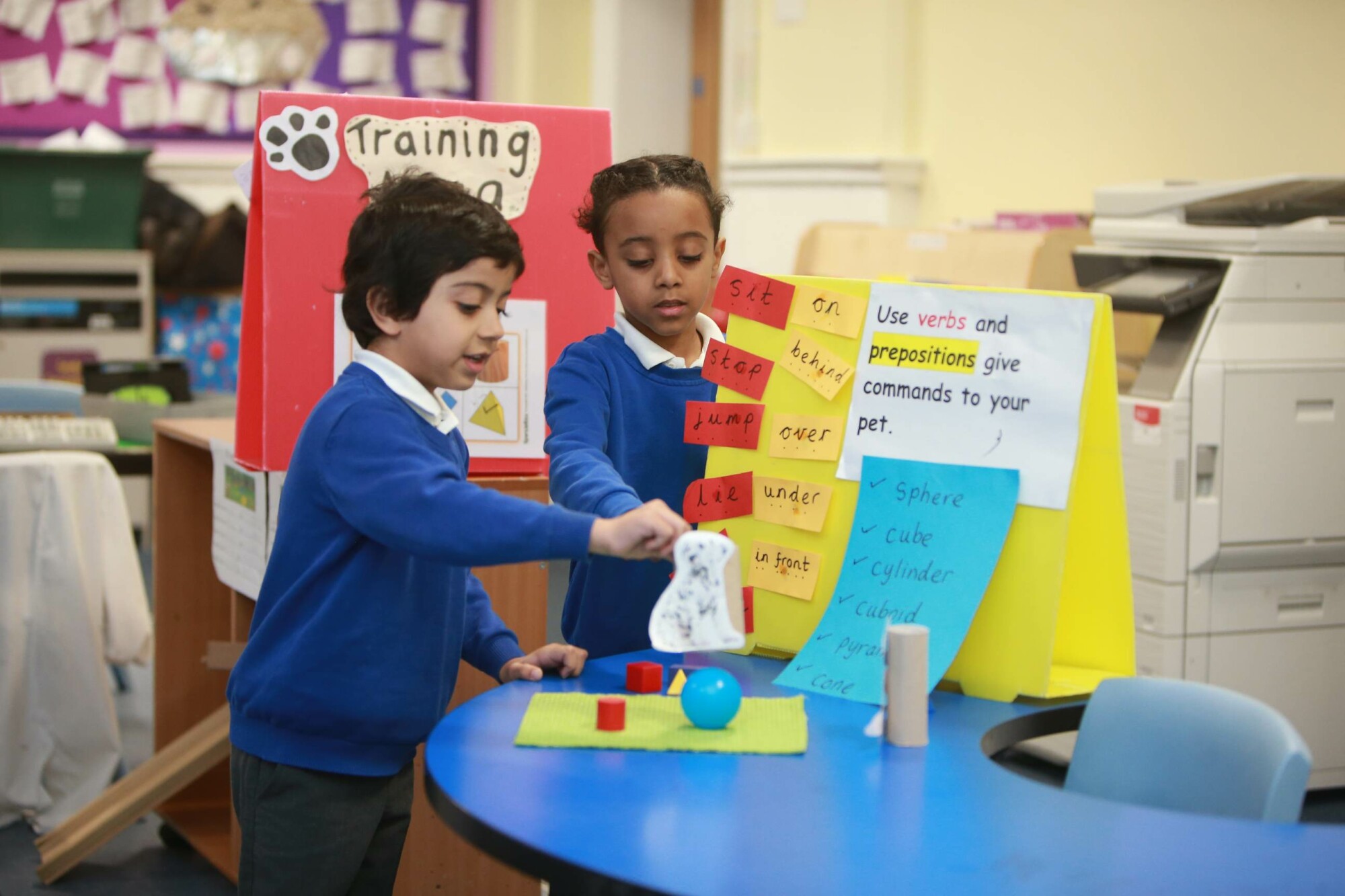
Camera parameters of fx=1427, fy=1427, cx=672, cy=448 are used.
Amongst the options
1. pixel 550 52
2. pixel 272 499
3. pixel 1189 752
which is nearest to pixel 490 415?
pixel 272 499

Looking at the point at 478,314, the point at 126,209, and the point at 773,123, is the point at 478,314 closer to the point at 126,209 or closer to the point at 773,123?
the point at 773,123

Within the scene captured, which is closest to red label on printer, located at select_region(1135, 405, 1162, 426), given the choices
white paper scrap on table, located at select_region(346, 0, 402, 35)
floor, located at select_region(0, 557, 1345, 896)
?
floor, located at select_region(0, 557, 1345, 896)

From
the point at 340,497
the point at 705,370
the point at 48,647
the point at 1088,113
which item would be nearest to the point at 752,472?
the point at 705,370

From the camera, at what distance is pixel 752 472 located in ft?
5.54

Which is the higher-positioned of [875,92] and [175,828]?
[875,92]

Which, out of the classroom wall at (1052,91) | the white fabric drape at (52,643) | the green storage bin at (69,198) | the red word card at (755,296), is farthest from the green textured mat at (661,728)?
the green storage bin at (69,198)

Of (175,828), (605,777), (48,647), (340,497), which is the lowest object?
(175,828)

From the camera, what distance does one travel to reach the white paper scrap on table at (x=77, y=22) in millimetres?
6410

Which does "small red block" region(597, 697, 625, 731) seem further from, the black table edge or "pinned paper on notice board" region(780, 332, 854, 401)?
"pinned paper on notice board" region(780, 332, 854, 401)

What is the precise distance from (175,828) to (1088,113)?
338cm

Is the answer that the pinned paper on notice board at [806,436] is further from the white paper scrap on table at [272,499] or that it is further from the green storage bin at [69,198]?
the green storage bin at [69,198]

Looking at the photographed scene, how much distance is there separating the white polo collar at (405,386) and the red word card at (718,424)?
33cm

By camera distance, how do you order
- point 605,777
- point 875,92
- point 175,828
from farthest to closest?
point 875,92 → point 175,828 → point 605,777

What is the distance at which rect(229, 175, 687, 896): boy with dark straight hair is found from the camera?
1.44 meters
